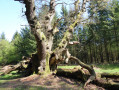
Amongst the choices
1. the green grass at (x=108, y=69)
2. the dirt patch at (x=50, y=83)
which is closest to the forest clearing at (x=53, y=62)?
the dirt patch at (x=50, y=83)

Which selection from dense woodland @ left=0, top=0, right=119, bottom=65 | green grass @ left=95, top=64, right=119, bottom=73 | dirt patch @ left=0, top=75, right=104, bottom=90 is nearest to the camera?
dirt patch @ left=0, top=75, right=104, bottom=90

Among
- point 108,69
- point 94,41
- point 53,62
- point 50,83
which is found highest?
point 94,41

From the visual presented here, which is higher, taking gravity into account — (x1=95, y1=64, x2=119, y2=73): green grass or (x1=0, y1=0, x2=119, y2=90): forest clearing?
(x1=0, y1=0, x2=119, y2=90): forest clearing

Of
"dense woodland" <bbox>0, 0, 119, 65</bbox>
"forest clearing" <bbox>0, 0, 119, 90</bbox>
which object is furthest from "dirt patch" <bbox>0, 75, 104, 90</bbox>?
"dense woodland" <bbox>0, 0, 119, 65</bbox>

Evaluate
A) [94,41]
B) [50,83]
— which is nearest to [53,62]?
[50,83]

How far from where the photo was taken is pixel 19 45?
3666 centimetres

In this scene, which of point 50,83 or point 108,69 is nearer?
point 50,83

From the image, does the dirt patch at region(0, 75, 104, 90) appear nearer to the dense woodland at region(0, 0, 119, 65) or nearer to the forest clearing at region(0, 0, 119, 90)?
the forest clearing at region(0, 0, 119, 90)

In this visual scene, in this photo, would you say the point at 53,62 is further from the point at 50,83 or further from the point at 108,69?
the point at 108,69

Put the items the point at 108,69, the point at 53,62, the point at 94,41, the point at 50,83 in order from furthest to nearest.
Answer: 1. the point at 94,41
2. the point at 108,69
3. the point at 53,62
4. the point at 50,83

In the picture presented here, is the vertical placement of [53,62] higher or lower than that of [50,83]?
higher

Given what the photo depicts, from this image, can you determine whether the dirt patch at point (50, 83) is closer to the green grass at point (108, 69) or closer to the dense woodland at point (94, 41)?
the green grass at point (108, 69)

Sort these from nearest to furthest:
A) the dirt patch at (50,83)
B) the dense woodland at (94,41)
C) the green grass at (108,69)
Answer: the dirt patch at (50,83), the green grass at (108,69), the dense woodland at (94,41)

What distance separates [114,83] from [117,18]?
2039 centimetres
